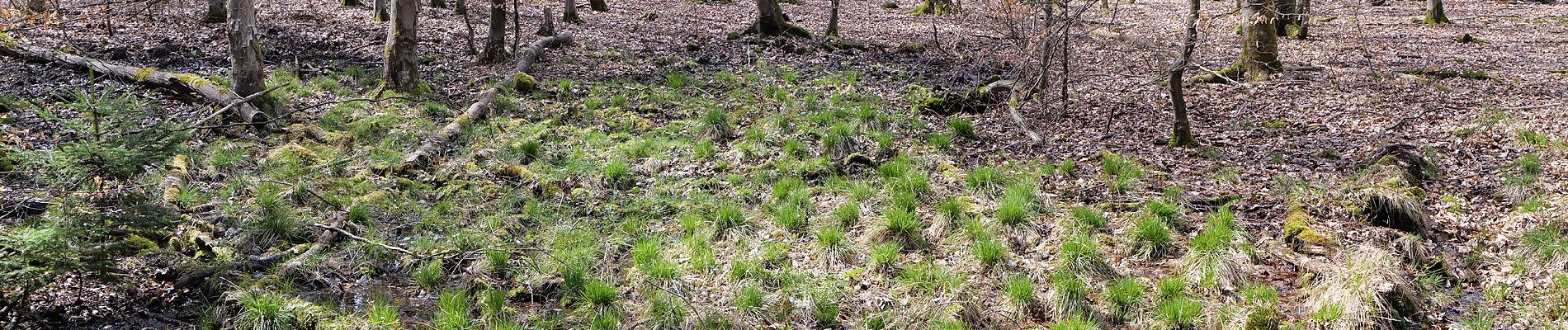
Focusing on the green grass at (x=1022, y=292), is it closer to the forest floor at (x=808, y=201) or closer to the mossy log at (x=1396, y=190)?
the forest floor at (x=808, y=201)

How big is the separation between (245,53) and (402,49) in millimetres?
2158

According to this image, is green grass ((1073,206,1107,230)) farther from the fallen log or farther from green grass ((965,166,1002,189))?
the fallen log

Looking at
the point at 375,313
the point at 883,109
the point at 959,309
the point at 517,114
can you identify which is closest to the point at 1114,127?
the point at 883,109

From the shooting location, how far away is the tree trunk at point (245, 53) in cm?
927

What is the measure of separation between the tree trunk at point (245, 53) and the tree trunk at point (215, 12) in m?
7.06

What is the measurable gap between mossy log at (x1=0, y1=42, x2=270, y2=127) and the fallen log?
1.63 metres

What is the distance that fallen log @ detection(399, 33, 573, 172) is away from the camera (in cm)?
820

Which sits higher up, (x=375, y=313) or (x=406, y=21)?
(x=406, y=21)

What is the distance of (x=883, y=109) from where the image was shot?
10695 mm

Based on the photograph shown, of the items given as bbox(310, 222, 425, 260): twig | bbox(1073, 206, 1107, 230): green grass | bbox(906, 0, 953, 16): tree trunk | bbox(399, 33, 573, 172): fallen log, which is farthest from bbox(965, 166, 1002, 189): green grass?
bbox(906, 0, 953, 16): tree trunk

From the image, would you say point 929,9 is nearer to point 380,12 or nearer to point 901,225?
point 380,12

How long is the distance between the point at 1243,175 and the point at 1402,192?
124 cm

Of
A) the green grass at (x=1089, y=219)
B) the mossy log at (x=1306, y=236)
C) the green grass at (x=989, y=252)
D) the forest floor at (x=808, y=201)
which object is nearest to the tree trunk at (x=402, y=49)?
the forest floor at (x=808, y=201)

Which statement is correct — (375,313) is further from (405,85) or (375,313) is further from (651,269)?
(405,85)
